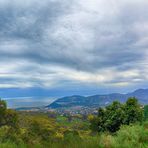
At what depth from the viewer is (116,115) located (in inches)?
1756

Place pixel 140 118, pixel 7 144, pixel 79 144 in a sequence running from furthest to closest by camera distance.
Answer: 1. pixel 140 118
2. pixel 79 144
3. pixel 7 144

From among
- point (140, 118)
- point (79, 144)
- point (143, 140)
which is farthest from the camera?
point (140, 118)

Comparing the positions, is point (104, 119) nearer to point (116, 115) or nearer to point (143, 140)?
point (116, 115)

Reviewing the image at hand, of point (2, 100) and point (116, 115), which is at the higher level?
point (2, 100)

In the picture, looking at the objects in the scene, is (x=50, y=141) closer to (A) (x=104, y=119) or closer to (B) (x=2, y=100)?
(A) (x=104, y=119)

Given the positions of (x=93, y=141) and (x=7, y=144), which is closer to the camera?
(x=7, y=144)

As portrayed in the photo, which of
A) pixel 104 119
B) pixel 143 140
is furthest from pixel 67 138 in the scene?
pixel 104 119

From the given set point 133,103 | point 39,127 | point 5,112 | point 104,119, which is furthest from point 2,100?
point 133,103

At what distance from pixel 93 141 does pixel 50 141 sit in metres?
1.56

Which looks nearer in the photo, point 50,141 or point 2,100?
point 50,141

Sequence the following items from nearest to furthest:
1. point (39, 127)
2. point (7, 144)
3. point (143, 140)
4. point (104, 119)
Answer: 1. point (7, 144)
2. point (143, 140)
3. point (104, 119)
4. point (39, 127)

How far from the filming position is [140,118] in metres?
42.1

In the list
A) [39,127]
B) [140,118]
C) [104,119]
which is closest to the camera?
[140,118]

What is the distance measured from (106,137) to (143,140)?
188 cm
